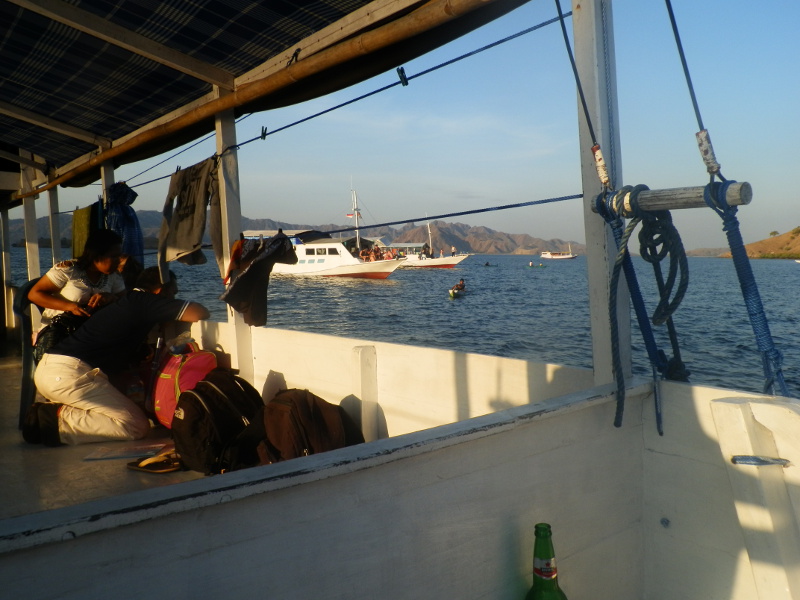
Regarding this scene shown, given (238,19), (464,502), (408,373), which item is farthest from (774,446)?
(238,19)

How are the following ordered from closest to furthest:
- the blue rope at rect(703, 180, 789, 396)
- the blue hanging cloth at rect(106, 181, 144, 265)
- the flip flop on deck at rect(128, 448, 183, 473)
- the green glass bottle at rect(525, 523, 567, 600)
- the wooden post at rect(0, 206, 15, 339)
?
the green glass bottle at rect(525, 523, 567, 600) < the blue rope at rect(703, 180, 789, 396) < the flip flop on deck at rect(128, 448, 183, 473) < the blue hanging cloth at rect(106, 181, 144, 265) < the wooden post at rect(0, 206, 15, 339)

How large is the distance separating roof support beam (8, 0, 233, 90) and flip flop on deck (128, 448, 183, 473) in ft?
8.19

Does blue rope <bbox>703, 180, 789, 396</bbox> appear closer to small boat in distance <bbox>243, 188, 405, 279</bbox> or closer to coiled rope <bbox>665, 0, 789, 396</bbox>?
coiled rope <bbox>665, 0, 789, 396</bbox>

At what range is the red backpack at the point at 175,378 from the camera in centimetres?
392

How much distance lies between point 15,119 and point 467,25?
547 centimetres

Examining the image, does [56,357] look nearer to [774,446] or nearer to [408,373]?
[408,373]

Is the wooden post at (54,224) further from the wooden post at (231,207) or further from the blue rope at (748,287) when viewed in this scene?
the blue rope at (748,287)

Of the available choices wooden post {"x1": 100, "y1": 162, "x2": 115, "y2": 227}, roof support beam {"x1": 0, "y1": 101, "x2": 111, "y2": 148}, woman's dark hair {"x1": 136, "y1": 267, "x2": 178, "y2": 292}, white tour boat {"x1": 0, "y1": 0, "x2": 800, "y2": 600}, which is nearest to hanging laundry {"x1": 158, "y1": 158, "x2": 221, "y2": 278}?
woman's dark hair {"x1": 136, "y1": 267, "x2": 178, "y2": 292}

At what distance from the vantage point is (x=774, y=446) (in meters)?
1.69

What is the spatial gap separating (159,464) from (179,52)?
2.64 metres

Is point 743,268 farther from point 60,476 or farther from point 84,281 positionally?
point 84,281

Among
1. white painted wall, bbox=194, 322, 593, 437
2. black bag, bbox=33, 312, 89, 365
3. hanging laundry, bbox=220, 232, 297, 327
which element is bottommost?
white painted wall, bbox=194, 322, 593, 437

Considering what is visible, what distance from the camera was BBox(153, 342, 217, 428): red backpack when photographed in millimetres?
3920

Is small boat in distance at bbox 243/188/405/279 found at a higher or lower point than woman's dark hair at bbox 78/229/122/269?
higher
